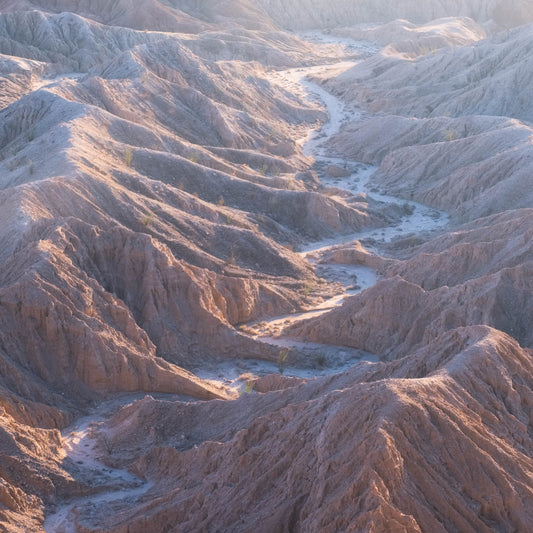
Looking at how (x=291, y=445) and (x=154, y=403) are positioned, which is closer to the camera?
(x=291, y=445)

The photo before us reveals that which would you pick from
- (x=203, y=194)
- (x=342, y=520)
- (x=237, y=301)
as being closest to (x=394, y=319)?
(x=237, y=301)

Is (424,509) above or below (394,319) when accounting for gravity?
above

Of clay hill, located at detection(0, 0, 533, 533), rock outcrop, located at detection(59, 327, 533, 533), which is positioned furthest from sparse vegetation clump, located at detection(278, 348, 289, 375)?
rock outcrop, located at detection(59, 327, 533, 533)

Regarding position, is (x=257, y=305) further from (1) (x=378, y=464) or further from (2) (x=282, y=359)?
(1) (x=378, y=464)

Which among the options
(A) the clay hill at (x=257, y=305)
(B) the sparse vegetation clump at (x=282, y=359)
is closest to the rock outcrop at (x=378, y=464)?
(A) the clay hill at (x=257, y=305)

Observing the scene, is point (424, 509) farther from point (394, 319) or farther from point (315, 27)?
point (315, 27)

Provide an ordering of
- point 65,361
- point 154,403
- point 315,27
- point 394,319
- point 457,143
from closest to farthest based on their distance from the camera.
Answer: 1. point 154,403
2. point 65,361
3. point 394,319
4. point 457,143
5. point 315,27

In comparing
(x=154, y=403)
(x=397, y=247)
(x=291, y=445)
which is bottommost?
(x=397, y=247)

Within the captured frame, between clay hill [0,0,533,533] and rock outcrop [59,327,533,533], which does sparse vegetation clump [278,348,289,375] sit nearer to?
clay hill [0,0,533,533]
